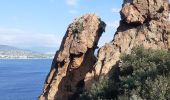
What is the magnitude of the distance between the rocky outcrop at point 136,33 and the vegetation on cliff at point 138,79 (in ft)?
5.31

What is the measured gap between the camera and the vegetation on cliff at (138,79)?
24391 mm

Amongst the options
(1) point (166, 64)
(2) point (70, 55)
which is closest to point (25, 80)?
(2) point (70, 55)

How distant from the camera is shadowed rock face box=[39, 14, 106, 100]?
3416 cm

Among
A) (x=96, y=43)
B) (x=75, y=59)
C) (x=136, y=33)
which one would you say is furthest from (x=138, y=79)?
(x=96, y=43)

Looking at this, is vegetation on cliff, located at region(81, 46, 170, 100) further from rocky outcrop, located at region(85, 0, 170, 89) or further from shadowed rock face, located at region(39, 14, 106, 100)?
shadowed rock face, located at region(39, 14, 106, 100)

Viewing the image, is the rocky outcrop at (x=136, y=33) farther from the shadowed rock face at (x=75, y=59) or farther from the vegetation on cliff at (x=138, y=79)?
the shadowed rock face at (x=75, y=59)

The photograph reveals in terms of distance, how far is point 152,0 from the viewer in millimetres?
31766

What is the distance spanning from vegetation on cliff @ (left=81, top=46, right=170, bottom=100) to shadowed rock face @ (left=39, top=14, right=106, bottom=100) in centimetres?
498

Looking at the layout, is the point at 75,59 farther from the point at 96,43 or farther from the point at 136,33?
the point at 136,33

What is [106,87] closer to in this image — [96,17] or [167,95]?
[167,95]

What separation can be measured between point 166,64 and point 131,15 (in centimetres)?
698

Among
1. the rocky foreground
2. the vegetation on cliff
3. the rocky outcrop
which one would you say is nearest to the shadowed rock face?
the rocky foreground

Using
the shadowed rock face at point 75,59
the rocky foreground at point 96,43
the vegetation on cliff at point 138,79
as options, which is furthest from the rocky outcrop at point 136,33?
the shadowed rock face at point 75,59

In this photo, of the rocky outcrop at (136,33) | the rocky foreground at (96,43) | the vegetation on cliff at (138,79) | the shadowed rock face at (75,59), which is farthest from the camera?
the shadowed rock face at (75,59)
